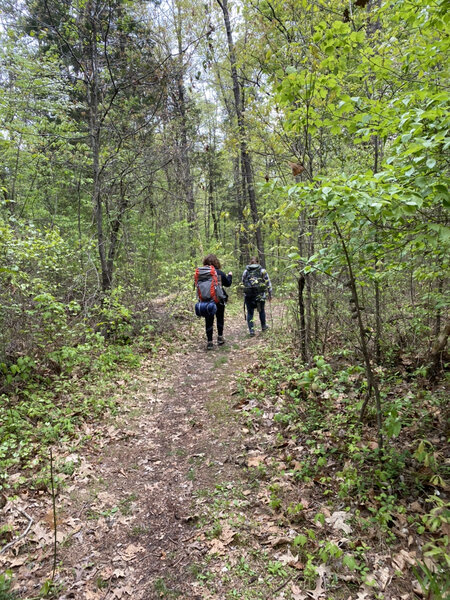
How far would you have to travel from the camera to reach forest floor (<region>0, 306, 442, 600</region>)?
265 centimetres

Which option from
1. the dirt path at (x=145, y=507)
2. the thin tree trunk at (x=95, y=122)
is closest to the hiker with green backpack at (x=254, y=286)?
the dirt path at (x=145, y=507)

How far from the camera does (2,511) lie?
133 inches

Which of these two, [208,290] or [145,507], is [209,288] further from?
[145,507]

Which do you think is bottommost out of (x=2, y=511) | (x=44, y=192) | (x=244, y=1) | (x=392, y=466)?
(x=2, y=511)

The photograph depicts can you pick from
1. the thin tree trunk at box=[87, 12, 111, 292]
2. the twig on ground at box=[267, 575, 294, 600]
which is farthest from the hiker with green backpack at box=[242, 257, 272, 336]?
the twig on ground at box=[267, 575, 294, 600]

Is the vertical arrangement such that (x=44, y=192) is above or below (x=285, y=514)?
above

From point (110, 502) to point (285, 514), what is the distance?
202cm

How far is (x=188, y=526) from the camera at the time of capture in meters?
3.33

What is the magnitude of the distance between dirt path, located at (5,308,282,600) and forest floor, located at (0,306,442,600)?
1cm

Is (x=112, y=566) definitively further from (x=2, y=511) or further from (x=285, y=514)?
(x=285, y=514)

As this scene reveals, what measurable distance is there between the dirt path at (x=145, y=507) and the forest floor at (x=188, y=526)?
1 cm

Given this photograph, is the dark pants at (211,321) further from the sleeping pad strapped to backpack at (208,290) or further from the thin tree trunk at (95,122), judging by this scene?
the thin tree trunk at (95,122)

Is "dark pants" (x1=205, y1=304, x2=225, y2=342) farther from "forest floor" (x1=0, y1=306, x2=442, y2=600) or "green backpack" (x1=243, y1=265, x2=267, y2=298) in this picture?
"forest floor" (x1=0, y1=306, x2=442, y2=600)

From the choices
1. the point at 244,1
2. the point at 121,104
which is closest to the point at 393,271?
the point at 244,1
